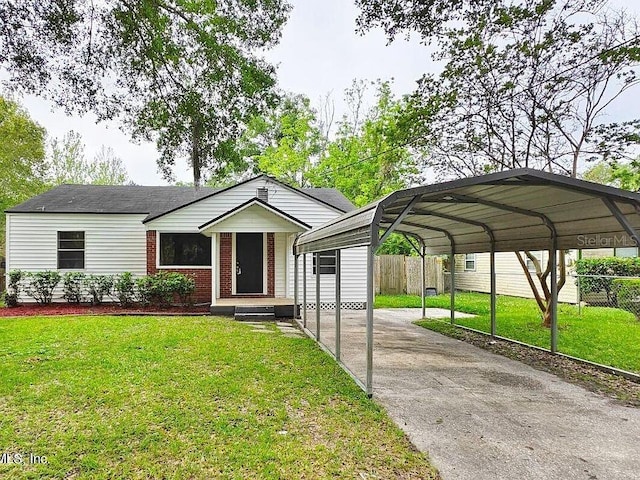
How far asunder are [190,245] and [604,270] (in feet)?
45.3

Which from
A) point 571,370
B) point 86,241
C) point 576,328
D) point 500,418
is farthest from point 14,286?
point 576,328

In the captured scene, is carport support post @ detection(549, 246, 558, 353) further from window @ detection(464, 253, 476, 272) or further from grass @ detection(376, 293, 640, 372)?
window @ detection(464, 253, 476, 272)

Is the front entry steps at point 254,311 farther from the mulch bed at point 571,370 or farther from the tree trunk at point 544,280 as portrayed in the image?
the tree trunk at point 544,280

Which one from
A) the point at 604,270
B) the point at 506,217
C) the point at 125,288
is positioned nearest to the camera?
the point at 506,217

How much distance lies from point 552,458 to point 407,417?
4.49 ft

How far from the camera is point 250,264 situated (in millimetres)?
13914

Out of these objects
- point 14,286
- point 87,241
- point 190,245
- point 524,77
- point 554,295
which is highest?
point 524,77

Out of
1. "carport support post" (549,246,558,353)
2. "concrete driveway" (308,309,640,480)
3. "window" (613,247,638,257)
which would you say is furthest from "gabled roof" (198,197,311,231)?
"window" (613,247,638,257)

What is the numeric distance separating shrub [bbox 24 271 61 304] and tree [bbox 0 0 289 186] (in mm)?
7374

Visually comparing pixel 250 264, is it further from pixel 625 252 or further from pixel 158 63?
pixel 625 252

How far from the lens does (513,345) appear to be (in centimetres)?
866

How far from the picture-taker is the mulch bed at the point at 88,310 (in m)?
11.9

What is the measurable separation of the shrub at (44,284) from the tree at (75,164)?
16933mm

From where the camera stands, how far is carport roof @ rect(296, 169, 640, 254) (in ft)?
17.1
